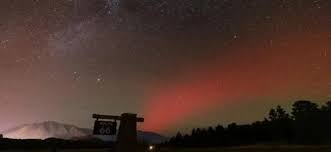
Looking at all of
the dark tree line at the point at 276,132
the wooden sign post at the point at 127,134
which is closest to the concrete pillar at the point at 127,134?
the wooden sign post at the point at 127,134

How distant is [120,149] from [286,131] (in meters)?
25.8

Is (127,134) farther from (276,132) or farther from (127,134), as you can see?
(276,132)

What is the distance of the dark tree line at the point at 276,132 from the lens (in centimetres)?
3264

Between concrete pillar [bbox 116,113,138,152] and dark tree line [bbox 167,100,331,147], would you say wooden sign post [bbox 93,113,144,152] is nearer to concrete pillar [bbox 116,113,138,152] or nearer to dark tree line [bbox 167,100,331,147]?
concrete pillar [bbox 116,113,138,152]

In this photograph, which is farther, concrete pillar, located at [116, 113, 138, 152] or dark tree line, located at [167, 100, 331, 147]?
dark tree line, located at [167, 100, 331, 147]

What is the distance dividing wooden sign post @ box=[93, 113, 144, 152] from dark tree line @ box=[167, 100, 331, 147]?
58.2 ft

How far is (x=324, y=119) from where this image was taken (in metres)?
33.8

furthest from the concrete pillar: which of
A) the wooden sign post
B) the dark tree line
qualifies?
the dark tree line

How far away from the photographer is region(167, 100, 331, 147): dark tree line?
32638 mm

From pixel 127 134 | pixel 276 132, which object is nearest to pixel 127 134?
pixel 127 134

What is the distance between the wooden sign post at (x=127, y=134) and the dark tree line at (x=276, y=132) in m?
17.7

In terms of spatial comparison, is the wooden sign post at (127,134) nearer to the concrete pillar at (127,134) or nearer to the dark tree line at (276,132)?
the concrete pillar at (127,134)

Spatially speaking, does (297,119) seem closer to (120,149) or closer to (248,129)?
(248,129)

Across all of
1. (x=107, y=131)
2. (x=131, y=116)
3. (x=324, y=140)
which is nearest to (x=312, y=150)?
(x=131, y=116)
